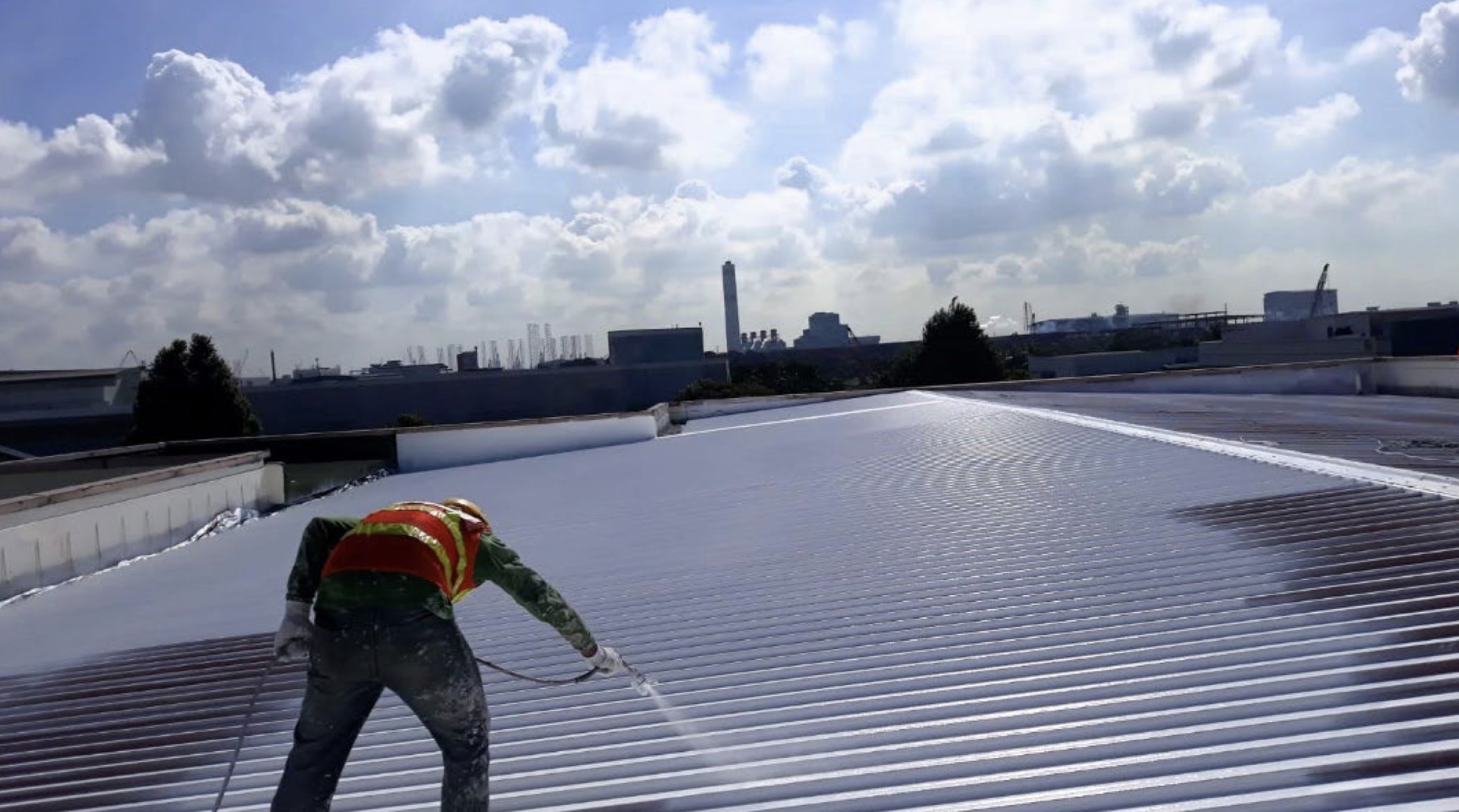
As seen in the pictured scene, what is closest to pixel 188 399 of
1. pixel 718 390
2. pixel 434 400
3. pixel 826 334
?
pixel 434 400

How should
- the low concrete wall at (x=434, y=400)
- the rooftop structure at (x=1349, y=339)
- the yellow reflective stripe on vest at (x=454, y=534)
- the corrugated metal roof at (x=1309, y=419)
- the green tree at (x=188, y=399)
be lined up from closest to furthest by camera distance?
the yellow reflective stripe on vest at (x=454, y=534)
the corrugated metal roof at (x=1309, y=419)
the green tree at (x=188, y=399)
the rooftop structure at (x=1349, y=339)
the low concrete wall at (x=434, y=400)

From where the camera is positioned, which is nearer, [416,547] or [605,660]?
[416,547]

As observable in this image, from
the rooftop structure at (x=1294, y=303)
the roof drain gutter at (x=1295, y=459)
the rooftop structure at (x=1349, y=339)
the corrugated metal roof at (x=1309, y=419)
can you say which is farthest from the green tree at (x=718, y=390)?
the rooftop structure at (x=1294, y=303)

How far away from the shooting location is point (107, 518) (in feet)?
41.0

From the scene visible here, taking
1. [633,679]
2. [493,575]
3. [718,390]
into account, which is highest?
[493,575]

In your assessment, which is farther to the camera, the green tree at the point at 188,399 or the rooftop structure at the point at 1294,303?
the rooftop structure at the point at 1294,303

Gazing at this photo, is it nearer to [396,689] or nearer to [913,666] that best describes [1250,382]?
[913,666]

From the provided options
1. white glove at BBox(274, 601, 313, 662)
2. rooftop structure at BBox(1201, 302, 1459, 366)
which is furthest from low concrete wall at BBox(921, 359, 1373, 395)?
white glove at BBox(274, 601, 313, 662)

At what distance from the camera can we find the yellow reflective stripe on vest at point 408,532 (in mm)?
4059

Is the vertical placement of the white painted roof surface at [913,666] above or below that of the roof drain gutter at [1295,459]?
below

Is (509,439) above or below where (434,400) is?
below

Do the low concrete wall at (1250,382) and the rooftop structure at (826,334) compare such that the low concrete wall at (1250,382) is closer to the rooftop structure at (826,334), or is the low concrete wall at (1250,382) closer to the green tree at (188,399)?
the green tree at (188,399)

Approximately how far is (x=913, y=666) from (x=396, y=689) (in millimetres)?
2349

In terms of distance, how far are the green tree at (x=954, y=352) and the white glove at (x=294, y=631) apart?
170ft
